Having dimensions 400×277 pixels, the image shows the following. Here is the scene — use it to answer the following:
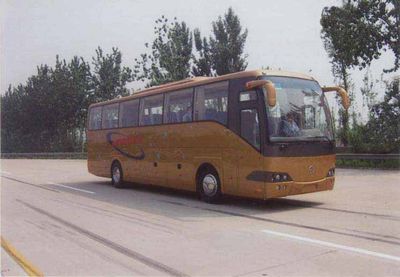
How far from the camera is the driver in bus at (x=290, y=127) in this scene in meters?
10.8

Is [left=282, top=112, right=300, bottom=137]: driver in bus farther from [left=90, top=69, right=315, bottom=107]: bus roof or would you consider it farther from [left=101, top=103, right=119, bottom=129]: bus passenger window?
[left=101, top=103, right=119, bottom=129]: bus passenger window

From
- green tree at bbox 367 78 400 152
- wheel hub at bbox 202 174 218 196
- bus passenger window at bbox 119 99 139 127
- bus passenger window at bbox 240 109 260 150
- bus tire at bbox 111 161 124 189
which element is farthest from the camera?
green tree at bbox 367 78 400 152

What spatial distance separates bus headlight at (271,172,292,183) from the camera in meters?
10.7

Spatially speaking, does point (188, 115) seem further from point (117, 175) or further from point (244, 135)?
point (117, 175)

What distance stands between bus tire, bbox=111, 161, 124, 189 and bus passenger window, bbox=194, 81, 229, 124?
5537mm

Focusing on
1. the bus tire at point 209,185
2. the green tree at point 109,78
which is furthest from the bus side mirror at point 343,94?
the green tree at point 109,78

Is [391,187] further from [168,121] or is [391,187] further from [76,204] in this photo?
[76,204]

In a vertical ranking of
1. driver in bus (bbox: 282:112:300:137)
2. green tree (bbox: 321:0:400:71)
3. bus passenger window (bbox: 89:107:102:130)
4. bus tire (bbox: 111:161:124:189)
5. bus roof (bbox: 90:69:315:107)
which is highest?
green tree (bbox: 321:0:400:71)

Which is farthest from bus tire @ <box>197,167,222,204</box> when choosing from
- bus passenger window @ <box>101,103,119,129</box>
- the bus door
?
bus passenger window @ <box>101,103,119,129</box>

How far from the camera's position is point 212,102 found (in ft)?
40.7

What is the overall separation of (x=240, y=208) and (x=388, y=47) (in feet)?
53.3

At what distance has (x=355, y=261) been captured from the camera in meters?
6.43

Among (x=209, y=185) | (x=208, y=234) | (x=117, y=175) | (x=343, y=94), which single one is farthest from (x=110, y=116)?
(x=208, y=234)

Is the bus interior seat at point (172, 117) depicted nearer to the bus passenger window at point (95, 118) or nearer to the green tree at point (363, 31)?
the bus passenger window at point (95, 118)
